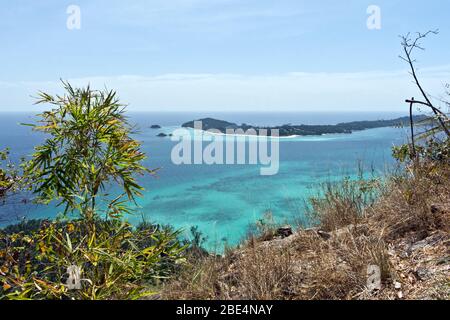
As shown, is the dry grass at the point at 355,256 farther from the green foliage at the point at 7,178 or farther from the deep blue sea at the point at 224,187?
the deep blue sea at the point at 224,187

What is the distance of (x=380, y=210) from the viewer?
9.36 ft

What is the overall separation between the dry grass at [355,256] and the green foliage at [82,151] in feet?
3.04

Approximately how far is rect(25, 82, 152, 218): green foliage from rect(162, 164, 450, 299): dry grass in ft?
3.04

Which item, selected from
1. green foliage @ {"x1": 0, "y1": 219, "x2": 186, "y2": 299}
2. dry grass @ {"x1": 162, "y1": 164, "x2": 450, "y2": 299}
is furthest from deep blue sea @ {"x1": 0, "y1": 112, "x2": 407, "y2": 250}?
green foliage @ {"x1": 0, "y1": 219, "x2": 186, "y2": 299}

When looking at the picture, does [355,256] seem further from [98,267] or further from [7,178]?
[7,178]

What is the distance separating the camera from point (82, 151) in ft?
6.94

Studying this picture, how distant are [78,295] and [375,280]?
1.73 metres

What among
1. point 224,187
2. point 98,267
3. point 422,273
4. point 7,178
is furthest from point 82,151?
point 224,187

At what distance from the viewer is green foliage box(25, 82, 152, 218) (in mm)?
2107

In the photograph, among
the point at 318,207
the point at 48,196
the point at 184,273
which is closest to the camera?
the point at 48,196

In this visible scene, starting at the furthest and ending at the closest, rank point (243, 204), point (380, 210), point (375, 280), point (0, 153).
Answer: point (243, 204), point (0, 153), point (380, 210), point (375, 280)
